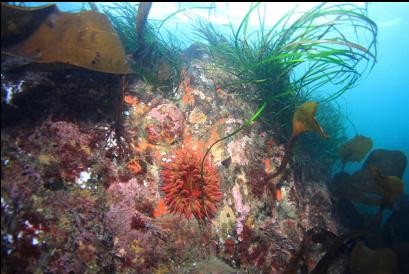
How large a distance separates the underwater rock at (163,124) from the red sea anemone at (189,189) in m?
0.46

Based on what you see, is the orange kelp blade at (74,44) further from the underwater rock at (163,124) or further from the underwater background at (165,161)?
the underwater rock at (163,124)

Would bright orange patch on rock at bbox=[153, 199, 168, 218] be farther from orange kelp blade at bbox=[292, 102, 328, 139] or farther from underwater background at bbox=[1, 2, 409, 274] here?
orange kelp blade at bbox=[292, 102, 328, 139]

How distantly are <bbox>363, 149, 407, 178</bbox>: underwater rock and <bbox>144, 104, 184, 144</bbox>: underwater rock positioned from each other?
4.27 meters

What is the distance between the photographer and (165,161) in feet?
12.2

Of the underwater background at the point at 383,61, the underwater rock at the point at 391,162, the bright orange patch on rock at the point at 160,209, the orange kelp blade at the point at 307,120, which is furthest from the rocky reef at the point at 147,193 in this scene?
the underwater background at the point at 383,61

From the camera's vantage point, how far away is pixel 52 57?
9.61 ft

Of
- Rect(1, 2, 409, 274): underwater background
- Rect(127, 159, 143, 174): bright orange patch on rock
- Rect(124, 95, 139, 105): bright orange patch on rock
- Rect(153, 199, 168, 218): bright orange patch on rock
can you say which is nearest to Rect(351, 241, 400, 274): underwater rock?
Rect(1, 2, 409, 274): underwater background

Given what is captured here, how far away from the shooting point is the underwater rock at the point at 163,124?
152 inches

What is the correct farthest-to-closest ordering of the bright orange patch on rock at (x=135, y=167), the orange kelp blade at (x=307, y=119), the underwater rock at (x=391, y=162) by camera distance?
1. the underwater rock at (x=391, y=162)
2. the bright orange patch on rock at (x=135, y=167)
3. the orange kelp blade at (x=307, y=119)

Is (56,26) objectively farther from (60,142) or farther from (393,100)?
(393,100)

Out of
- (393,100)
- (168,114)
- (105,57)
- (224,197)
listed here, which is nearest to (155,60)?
(168,114)

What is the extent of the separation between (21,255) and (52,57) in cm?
208

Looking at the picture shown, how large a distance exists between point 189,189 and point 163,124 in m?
1.13

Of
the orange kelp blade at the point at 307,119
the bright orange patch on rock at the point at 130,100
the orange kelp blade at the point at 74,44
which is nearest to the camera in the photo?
the orange kelp blade at the point at 74,44
